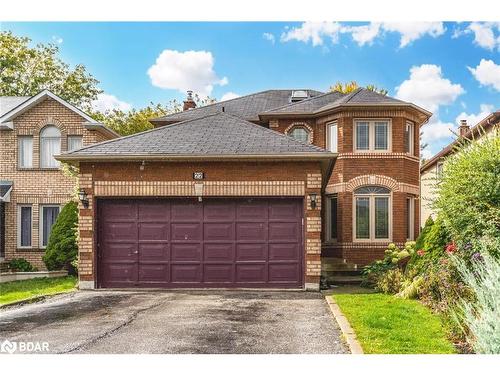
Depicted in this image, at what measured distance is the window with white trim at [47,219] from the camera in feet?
58.7

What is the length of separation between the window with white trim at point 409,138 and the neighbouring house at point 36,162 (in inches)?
382

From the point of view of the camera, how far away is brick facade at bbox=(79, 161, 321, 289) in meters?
12.1

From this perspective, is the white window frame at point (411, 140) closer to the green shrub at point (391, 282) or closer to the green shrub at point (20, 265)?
the green shrub at point (391, 282)

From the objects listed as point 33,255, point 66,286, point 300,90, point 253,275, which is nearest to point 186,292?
point 253,275

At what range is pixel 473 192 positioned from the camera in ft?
33.1

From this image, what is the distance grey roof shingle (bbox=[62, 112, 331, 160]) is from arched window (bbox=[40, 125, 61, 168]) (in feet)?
20.5

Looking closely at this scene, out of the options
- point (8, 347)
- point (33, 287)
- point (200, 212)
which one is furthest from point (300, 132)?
point (8, 347)

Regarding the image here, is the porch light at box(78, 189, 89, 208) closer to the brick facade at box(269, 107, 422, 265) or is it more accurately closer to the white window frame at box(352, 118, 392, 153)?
the brick facade at box(269, 107, 422, 265)

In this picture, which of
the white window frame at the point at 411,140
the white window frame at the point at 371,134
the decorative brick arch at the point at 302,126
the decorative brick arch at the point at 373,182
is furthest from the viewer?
the decorative brick arch at the point at 302,126

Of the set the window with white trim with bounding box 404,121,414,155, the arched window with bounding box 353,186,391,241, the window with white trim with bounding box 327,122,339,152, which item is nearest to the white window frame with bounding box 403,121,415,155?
the window with white trim with bounding box 404,121,414,155

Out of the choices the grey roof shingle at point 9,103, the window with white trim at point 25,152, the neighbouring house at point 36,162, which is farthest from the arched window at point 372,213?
the grey roof shingle at point 9,103

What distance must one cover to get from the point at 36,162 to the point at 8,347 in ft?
38.9

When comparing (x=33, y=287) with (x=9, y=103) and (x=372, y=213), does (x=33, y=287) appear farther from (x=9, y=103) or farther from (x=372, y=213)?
(x=372, y=213)

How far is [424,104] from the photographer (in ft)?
55.7
